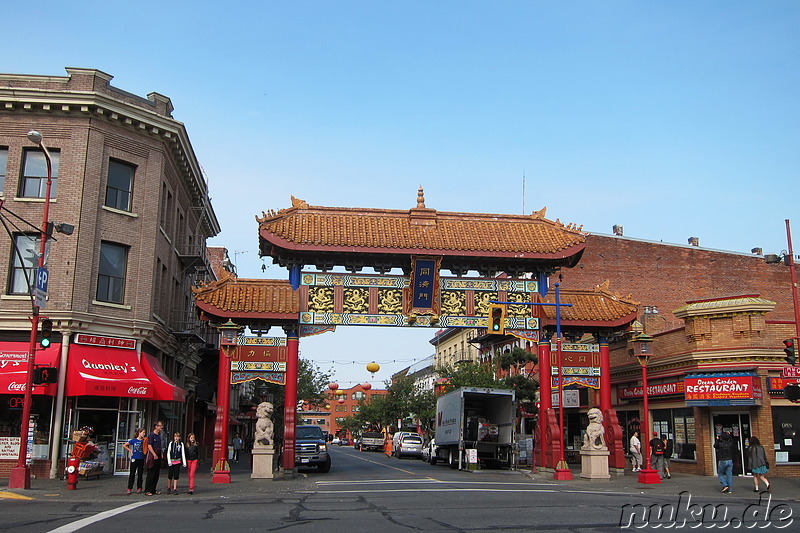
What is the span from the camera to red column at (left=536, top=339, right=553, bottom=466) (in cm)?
2667

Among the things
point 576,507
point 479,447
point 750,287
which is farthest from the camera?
point 750,287

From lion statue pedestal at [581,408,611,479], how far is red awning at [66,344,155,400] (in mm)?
14645

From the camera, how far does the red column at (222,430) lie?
2292 centimetres

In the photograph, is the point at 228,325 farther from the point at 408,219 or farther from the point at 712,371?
the point at 712,371

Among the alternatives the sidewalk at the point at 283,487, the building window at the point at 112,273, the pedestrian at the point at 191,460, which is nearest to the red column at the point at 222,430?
the sidewalk at the point at 283,487

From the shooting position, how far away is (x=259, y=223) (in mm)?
26219

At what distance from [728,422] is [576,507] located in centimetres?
1460

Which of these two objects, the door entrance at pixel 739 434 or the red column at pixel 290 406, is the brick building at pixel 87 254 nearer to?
the red column at pixel 290 406

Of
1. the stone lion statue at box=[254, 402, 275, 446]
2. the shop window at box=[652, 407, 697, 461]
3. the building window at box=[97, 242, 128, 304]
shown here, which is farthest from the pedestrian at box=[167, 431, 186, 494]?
the shop window at box=[652, 407, 697, 461]

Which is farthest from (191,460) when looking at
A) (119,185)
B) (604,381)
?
(604,381)

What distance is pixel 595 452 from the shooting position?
24.2 meters

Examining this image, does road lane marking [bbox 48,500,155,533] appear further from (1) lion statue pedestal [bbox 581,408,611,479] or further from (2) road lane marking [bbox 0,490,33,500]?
(1) lion statue pedestal [bbox 581,408,611,479]

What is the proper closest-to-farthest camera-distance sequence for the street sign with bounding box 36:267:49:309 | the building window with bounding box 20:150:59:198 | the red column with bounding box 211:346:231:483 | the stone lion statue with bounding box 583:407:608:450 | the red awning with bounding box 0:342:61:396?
the street sign with bounding box 36:267:49:309 → the red awning with bounding box 0:342:61:396 → the red column with bounding box 211:346:231:483 → the stone lion statue with bounding box 583:407:608:450 → the building window with bounding box 20:150:59:198

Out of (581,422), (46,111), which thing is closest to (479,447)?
(581,422)
